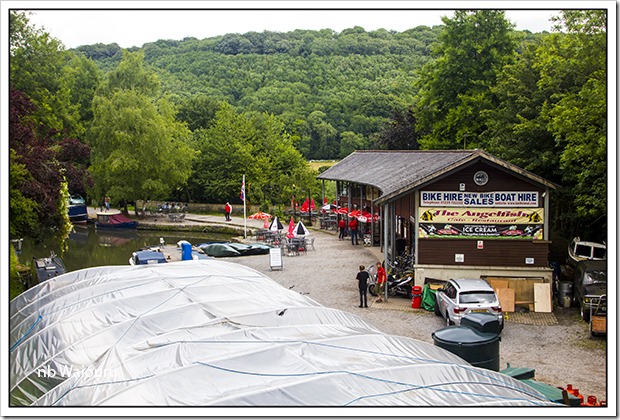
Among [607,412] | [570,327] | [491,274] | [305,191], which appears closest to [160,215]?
[305,191]

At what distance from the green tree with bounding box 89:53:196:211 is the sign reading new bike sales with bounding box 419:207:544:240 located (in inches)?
1301

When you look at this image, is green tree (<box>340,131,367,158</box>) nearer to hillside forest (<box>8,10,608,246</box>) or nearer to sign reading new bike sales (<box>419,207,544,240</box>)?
hillside forest (<box>8,10,608,246</box>)

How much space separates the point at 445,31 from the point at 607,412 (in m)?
36.5

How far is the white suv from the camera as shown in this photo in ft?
58.1

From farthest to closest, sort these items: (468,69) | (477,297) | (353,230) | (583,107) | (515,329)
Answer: (468,69)
(353,230)
(583,107)
(515,329)
(477,297)

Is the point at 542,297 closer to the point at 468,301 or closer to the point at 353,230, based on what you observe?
the point at 468,301

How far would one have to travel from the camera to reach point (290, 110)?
86.1 m

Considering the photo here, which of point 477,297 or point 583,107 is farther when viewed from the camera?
point 583,107

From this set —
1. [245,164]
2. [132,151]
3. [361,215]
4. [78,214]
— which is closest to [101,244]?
[78,214]

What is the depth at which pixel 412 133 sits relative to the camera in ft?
168

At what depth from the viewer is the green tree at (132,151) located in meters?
50.4

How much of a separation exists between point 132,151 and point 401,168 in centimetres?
2787

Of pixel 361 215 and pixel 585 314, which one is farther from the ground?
pixel 361 215

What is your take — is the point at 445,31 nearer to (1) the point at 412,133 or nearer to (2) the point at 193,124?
(1) the point at 412,133
